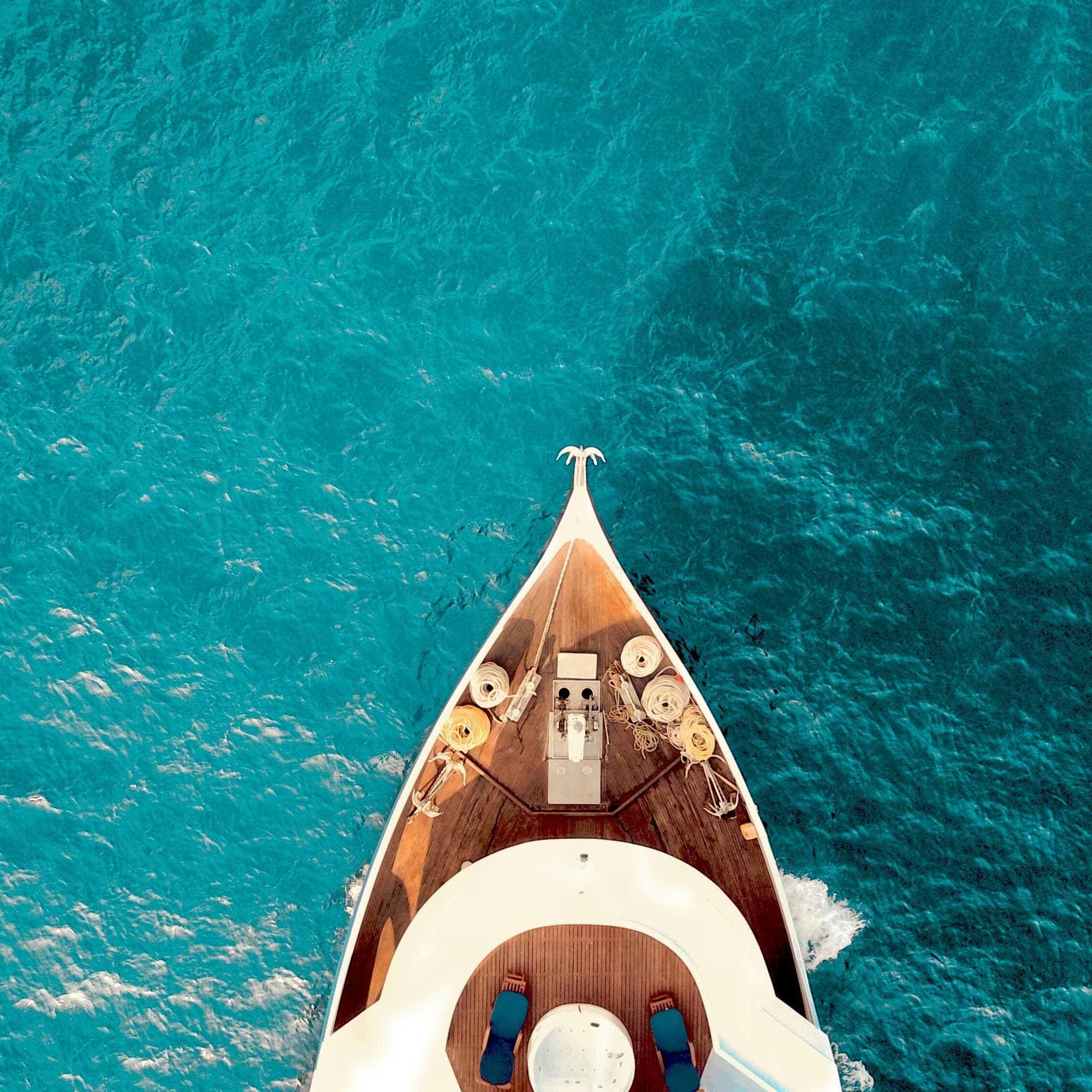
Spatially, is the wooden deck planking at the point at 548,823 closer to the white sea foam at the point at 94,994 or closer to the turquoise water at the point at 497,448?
the turquoise water at the point at 497,448

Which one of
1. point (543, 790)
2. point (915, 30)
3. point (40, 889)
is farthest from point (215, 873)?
point (915, 30)

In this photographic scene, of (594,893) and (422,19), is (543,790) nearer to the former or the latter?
(594,893)

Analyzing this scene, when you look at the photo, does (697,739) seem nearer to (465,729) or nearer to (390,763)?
(465,729)

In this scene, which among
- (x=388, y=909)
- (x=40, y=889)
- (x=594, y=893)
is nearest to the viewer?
(x=594, y=893)

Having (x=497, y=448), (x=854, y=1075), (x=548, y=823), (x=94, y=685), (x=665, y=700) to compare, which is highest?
(x=497, y=448)

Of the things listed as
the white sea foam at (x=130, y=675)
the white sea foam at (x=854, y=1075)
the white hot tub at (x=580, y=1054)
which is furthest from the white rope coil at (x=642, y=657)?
the white sea foam at (x=130, y=675)

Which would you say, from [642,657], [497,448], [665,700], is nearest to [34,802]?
[497,448]
